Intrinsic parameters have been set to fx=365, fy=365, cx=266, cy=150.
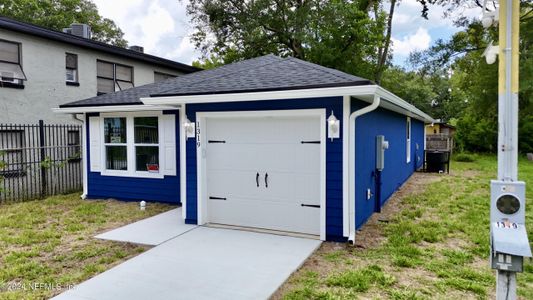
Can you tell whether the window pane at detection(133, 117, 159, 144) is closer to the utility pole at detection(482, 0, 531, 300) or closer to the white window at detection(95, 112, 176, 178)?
the white window at detection(95, 112, 176, 178)

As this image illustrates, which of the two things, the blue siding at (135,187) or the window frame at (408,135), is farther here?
the window frame at (408,135)

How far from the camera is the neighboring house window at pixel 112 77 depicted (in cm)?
1278

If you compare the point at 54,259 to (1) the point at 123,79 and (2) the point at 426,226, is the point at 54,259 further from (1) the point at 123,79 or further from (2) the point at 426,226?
(1) the point at 123,79

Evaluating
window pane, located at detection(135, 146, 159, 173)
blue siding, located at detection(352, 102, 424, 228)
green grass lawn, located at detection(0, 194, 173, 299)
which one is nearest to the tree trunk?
blue siding, located at detection(352, 102, 424, 228)

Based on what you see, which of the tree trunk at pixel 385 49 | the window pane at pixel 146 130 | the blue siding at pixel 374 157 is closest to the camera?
the blue siding at pixel 374 157

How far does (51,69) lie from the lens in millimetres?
11164

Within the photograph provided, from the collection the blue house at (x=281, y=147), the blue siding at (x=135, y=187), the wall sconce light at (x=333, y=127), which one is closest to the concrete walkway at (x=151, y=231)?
the blue house at (x=281, y=147)

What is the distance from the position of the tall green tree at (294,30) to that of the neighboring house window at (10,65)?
10.3 m

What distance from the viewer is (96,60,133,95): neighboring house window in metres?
12.8

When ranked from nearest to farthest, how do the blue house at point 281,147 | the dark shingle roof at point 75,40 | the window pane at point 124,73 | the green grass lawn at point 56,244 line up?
the green grass lawn at point 56,244 < the blue house at point 281,147 < the dark shingle roof at point 75,40 < the window pane at point 124,73

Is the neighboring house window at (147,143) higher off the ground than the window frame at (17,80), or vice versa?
the window frame at (17,80)

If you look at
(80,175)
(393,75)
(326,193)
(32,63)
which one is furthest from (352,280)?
(393,75)

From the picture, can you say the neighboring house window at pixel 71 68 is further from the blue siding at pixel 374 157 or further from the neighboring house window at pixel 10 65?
the blue siding at pixel 374 157

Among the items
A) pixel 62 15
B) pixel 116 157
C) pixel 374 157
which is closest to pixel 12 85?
pixel 116 157
